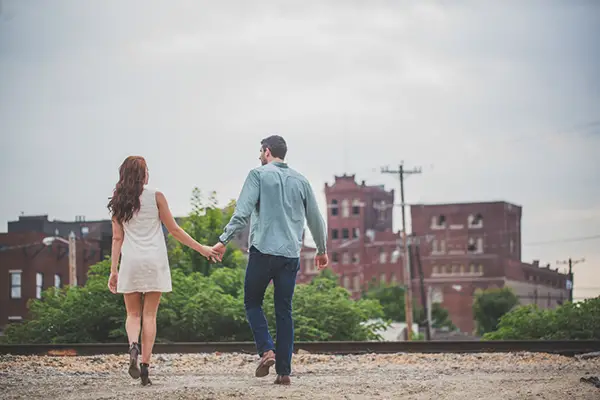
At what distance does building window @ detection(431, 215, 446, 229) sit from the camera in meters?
131

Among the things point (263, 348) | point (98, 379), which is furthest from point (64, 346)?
point (263, 348)

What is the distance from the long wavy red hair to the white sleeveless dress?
0.06 metres

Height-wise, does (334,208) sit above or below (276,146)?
above

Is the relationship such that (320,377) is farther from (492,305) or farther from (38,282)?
(492,305)

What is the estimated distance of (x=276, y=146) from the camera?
948 centimetres

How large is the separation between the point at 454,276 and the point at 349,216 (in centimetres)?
1970

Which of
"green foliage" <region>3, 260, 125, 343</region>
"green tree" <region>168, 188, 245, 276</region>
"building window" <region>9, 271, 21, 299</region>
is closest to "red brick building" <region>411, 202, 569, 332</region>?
"building window" <region>9, 271, 21, 299</region>

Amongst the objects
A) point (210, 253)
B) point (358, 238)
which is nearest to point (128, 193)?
point (210, 253)

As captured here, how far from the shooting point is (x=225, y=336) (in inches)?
763

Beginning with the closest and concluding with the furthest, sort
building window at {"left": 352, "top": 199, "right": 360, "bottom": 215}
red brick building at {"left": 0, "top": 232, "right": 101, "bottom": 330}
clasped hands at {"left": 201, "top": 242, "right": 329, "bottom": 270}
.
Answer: clasped hands at {"left": 201, "top": 242, "right": 329, "bottom": 270}
red brick building at {"left": 0, "top": 232, "right": 101, "bottom": 330}
building window at {"left": 352, "top": 199, "right": 360, "bottom": 215}

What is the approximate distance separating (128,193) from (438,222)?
123247 millimetres

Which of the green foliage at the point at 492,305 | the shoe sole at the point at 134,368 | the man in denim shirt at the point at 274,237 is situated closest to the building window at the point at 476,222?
the green foliage at the point at 492,305

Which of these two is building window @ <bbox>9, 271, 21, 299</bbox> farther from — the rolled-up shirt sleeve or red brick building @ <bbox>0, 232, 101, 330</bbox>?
the rolled-up shirt sleeve

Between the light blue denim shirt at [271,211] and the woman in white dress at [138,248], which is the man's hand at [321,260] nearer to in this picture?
the light blue denim shirt at [271,211]
